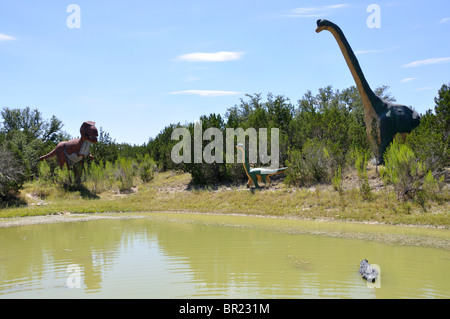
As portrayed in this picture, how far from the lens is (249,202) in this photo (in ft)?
54.4

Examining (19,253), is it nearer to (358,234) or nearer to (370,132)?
(358,234)

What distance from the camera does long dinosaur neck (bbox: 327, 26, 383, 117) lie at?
15.8 metres

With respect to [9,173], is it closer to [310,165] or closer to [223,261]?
[310,165]

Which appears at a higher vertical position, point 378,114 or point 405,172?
point 378,114

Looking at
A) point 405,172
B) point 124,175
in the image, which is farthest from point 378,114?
point 124,175

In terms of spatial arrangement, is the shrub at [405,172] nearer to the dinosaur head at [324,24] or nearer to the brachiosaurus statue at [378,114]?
the brachiosaurus statue at [378,114]

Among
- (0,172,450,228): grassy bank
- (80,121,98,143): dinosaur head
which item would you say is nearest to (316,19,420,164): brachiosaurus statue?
(0,172,450,228): grassy bank

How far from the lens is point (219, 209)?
54.3ft

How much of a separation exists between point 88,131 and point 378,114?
536 inches

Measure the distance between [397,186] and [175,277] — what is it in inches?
376

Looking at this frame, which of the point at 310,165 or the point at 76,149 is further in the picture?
the point at 76,149

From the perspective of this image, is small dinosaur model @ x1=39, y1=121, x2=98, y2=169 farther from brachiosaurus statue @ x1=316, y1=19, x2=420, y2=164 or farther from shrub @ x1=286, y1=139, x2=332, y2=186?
brachiosaurus statue @ x1=316, y1=19, x2=420, y2=164

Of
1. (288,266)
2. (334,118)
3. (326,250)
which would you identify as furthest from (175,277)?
(334,118)

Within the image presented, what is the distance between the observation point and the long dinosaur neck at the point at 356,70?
15820 mm
